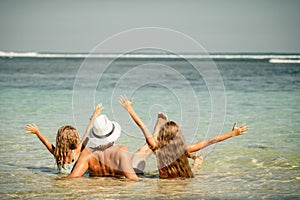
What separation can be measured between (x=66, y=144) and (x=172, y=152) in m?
1.76

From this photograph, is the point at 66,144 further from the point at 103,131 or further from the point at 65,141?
the point at 103,131

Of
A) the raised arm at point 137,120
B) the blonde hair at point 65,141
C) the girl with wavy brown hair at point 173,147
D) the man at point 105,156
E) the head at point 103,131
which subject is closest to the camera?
the raised arm at point 137,120

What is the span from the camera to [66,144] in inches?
279

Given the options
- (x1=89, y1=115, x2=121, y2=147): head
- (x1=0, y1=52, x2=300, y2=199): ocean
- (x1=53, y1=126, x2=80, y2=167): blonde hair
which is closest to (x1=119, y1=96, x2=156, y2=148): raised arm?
(x1=89, y1=115, x2=121, y2=147): head

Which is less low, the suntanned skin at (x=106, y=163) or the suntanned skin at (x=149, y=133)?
the suntanned skin at (x=149, y=133)

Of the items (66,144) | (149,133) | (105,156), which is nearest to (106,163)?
(105,156)

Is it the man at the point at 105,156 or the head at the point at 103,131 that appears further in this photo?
the man at the point at 105,156

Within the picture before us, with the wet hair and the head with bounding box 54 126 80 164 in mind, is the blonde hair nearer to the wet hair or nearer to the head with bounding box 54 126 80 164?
the head with bounding box 54 126 80 164

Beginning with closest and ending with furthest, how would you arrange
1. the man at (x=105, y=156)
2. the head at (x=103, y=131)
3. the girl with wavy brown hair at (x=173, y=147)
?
the head at (x=103, y=131), the man at (x=105, y=156), the girl with wavy brown hair at (x=173, y=147)

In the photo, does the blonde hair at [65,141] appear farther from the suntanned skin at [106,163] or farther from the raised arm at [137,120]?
the raised arm at [137,120]

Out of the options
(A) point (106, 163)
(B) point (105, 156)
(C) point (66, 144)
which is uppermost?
(C) point (66, 144)

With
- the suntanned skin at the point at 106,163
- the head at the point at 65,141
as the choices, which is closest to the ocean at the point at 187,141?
the suntanned skin at the point at 106,163

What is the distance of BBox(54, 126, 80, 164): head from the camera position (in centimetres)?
706

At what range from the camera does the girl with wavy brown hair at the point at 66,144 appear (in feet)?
23.2
